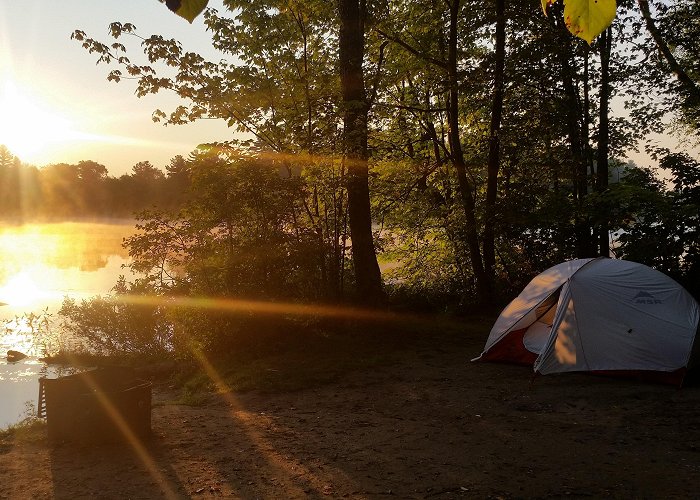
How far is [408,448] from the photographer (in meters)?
6.04

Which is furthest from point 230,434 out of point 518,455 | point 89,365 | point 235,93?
point 89,365

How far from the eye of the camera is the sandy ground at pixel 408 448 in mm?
5004

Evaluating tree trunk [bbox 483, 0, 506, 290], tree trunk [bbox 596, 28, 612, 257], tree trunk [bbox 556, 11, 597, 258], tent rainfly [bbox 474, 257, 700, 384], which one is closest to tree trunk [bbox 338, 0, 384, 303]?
tree trunk [bbox 483, 0, 506, 290]

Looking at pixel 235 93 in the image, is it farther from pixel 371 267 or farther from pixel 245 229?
pixel 371 267

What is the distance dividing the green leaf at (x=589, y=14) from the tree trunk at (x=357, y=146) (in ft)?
35.6

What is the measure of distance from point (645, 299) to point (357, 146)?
6.02 metres

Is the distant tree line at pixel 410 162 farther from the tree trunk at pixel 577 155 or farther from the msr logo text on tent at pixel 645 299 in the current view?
the msr logo text on tent at pixel 645 299

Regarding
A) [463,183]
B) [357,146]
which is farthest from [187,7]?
[463,183]

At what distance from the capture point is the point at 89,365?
45.2ft

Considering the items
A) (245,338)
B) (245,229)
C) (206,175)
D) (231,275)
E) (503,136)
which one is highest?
(503,136)

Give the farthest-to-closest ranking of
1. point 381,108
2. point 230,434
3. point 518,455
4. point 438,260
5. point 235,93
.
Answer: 1. point 438,260
2. point 381,108
3. point 235,93
4. point 230,434
5. point 518,455

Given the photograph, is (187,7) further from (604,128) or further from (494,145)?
(604,128)

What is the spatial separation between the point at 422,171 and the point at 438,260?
2.69m

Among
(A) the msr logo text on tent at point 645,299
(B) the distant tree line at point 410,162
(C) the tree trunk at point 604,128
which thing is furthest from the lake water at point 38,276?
(C) the tree trunk at point 604,128
